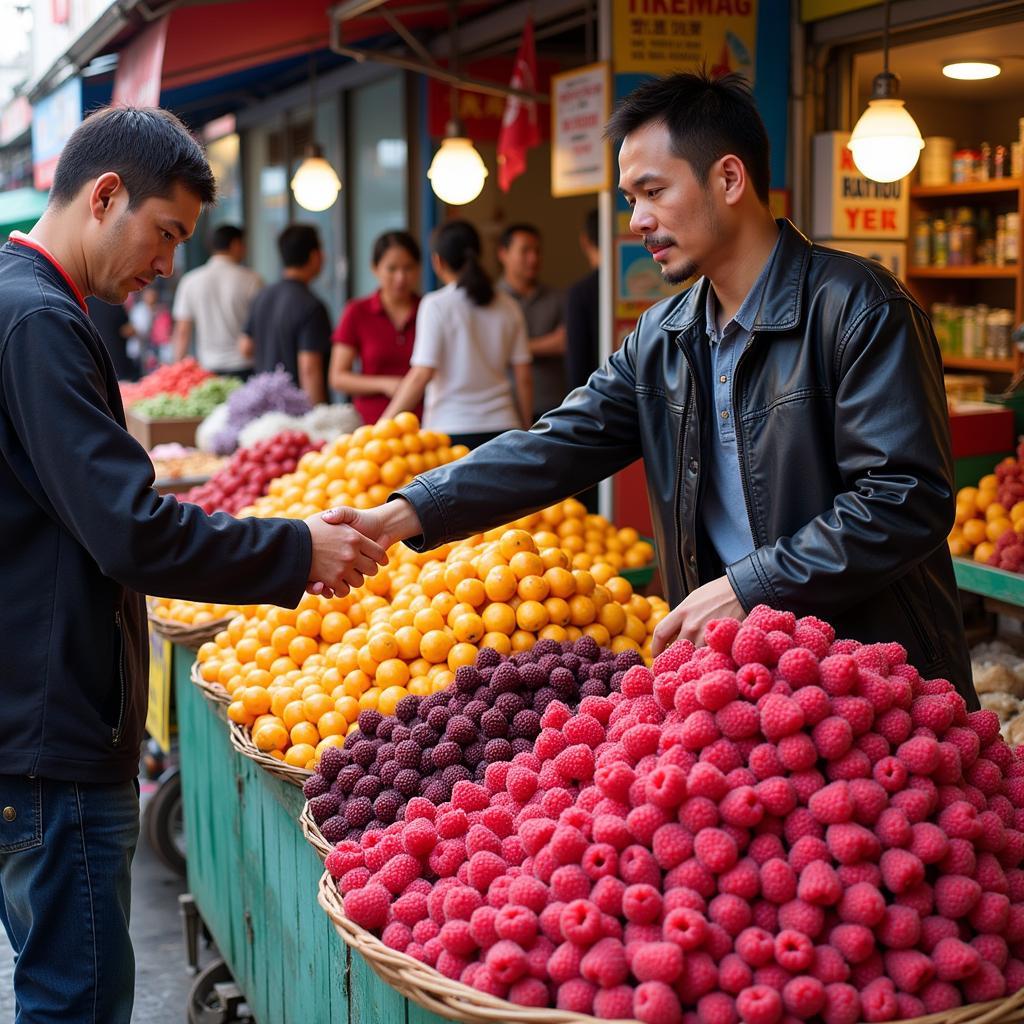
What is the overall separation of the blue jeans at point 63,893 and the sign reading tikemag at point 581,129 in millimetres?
3775

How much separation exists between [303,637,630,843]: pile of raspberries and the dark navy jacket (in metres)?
0.36

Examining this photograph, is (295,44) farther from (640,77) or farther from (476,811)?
(476,811)

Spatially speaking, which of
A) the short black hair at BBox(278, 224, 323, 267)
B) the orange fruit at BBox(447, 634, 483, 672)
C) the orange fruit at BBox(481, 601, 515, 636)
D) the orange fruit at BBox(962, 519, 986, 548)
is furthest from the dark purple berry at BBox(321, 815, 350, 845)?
the short black hair at BBox(278, 224, 323, 267)

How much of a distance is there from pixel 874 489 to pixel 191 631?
2347 millimetres

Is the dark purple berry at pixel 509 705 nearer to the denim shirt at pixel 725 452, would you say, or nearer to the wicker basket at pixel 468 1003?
the denim shirt at pixel 725 452

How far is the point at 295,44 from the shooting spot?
745 cm

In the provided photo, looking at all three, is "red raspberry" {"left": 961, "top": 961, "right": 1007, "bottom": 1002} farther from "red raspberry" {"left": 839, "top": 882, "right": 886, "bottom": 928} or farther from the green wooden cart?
the green wooden cart

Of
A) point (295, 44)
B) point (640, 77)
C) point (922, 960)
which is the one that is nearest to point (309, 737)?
point (922, 960)

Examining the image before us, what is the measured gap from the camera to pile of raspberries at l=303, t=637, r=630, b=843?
90.0 inches

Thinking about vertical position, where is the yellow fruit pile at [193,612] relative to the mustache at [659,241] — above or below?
below

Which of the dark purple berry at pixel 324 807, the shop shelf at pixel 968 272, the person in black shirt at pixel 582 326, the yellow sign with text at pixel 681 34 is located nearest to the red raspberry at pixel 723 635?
the dark purple berry at pixel 324 807

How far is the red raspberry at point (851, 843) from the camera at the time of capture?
5.23 ft

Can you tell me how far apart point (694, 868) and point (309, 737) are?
138cm

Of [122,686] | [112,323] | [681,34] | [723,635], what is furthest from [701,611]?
[112,323]
